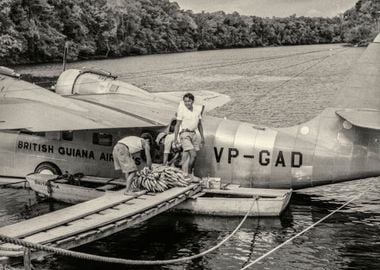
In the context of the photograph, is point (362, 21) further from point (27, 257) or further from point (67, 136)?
point (27, 257)

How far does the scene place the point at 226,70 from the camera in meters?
71.2

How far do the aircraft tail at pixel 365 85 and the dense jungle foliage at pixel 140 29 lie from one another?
5455 cm

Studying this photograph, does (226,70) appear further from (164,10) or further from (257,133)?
(164,10)

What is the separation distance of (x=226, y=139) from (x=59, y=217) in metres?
5.91

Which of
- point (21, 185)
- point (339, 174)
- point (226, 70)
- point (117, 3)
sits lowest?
point (21, 185)

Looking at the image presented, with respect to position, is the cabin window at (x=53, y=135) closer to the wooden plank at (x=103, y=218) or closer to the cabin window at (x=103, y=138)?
the cabin window at (x=103, y=138)

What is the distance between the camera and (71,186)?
16.2 metres

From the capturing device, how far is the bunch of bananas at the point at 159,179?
14.7 metres

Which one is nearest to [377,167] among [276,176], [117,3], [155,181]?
[276,176]

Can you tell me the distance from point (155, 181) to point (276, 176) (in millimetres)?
3574

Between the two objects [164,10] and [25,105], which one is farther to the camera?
[164,10]

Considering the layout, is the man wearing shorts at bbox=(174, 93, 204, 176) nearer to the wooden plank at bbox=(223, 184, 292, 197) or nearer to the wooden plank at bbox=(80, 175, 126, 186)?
the wooden plank at bbox=(223, 184, 292, 197)

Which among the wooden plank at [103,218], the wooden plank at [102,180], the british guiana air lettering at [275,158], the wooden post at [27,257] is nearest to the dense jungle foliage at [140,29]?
the wooden plank at [102,180]

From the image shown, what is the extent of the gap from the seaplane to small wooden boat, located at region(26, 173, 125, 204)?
607 mm
